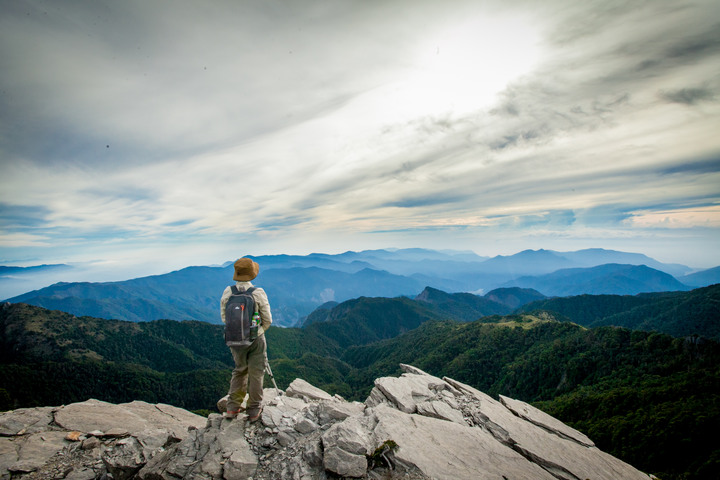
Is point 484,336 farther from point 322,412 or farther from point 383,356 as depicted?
point 322,412

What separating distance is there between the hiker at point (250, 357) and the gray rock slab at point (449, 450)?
4741mm

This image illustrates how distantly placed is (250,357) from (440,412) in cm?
950

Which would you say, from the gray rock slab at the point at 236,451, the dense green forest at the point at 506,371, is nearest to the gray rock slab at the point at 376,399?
the gray rock slab at the point at 236,451

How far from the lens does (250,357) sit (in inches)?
405

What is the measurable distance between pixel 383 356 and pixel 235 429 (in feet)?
601

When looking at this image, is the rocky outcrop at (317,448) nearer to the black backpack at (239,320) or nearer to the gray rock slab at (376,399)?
the gray rock slab at (376,399)

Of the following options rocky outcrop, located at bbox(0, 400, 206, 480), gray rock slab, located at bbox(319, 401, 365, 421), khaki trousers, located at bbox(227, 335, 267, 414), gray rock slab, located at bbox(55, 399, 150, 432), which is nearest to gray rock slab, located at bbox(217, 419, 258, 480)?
khaki trousers, located at bbox(227, 335, 267, 414)

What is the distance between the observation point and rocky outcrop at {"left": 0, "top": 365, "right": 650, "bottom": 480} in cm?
855

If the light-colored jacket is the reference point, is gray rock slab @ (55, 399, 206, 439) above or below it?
below

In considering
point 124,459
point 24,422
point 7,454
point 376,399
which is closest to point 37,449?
point 7,454

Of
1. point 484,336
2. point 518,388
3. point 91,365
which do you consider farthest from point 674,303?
point 91,365

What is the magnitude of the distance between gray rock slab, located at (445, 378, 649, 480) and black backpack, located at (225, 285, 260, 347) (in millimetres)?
12288

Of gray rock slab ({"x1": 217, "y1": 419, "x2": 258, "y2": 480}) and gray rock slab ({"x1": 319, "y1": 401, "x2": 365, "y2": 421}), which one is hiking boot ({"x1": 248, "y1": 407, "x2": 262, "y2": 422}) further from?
gray rock slab ({"x1": 319, "y1": 401, "x2": 365, "y2": 421})

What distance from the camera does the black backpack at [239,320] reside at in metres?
9.26
